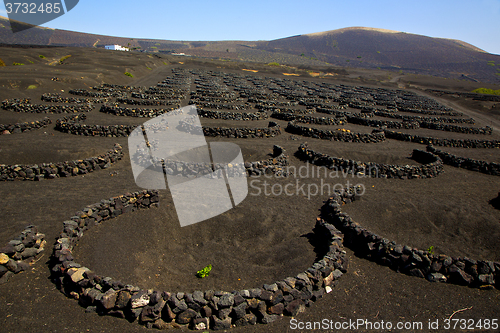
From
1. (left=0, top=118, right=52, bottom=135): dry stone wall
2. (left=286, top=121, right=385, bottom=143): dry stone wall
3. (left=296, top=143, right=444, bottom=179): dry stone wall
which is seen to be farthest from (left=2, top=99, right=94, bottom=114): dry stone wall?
(left=296, top=143, right=444, bottom=179): dry stone wall

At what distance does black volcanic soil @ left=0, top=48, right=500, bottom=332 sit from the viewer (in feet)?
20.5

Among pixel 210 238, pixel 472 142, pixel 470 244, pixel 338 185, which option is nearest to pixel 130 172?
pixel 210 238

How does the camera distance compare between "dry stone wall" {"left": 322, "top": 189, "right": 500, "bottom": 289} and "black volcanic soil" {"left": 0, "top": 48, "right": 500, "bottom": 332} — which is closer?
Result: "black volcanic soil" {"left": 0, "top": 48, "right": 500, "bottom": 332}

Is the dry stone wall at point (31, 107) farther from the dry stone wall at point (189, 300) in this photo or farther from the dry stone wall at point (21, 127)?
the dry stone wall at point (189, 300)

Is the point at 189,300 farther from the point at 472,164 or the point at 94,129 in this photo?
the point at 472,164

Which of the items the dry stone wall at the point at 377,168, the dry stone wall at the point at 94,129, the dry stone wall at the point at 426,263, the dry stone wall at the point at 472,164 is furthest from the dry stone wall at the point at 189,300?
the dry stone wall at the point at 472,164

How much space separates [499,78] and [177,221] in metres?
178

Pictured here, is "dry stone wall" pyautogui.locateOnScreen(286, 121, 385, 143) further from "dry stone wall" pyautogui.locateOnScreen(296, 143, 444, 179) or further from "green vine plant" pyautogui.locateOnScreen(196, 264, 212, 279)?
"green vine plant" pyautogui.locateOnScreen(196, 264, 212, 279)

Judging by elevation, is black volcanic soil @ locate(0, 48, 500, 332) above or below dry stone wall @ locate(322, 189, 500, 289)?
below

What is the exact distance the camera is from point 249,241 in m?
9.58

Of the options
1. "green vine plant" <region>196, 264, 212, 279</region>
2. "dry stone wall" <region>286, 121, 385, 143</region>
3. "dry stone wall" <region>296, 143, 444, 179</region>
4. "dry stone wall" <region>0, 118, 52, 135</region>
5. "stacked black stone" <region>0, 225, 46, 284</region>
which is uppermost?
"dry stone wall" <region>286, 121, 385, 143</region>

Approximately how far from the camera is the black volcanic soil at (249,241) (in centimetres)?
626

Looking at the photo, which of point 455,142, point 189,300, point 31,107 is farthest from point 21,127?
point 455,142

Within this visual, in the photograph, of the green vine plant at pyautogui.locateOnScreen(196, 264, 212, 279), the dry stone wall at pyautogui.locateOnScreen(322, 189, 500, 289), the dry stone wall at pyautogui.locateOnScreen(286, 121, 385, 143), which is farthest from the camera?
the dry stone wall at pyautogui.locateOnScreen(286, 121, 385, 143)
